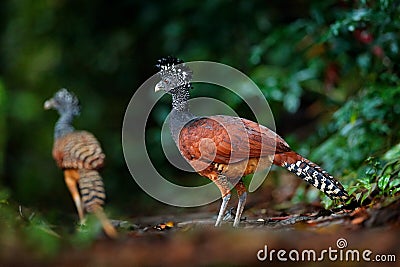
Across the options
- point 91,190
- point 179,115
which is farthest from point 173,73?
point 91,190

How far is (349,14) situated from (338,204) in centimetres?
199

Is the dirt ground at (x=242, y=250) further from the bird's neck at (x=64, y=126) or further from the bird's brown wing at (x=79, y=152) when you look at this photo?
the bird's neck at (x=64, y=126)

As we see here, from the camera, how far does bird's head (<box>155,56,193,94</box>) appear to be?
4.01 m

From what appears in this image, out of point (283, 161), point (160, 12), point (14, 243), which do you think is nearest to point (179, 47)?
point (160, 12)

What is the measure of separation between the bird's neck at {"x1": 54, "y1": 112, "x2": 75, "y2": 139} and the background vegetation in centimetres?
52

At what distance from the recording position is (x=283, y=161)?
3748 mm

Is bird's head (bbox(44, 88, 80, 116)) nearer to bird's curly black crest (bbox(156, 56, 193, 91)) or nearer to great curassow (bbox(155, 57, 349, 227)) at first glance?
bird's curly black crest (bbox(156, 56, 193, 91))

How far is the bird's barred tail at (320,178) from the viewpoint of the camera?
11.8 ft

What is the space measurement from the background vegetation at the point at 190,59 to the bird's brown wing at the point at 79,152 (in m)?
0.45

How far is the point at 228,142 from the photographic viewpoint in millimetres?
3736

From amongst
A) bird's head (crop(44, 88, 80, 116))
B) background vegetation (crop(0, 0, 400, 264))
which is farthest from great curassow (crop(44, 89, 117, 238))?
background vegetation (crop(0, 0, 400, 264))

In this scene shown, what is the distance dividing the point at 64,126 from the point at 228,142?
2.15 m

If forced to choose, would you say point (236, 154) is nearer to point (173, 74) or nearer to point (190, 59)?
point (173, 74)

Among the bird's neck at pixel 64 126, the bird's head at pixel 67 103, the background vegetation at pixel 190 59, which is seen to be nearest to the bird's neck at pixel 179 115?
the background vegetation at pixel 190 59
